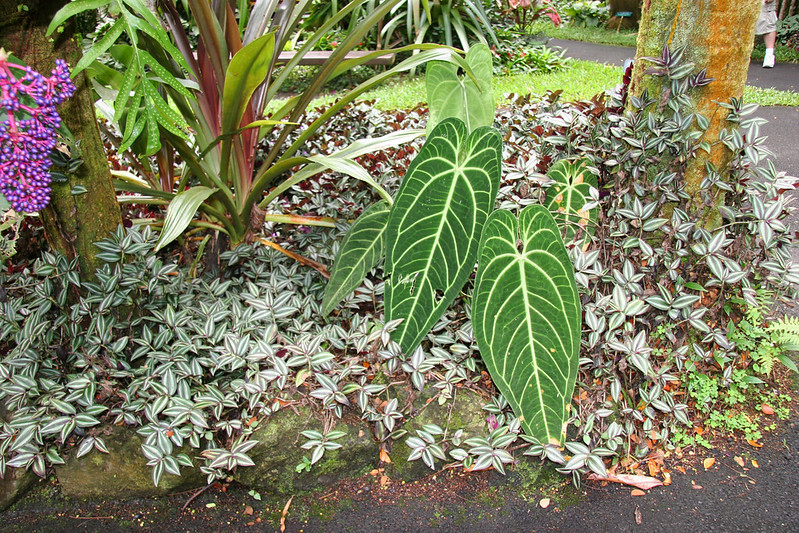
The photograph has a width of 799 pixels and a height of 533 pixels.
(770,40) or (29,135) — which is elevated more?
(770,40)

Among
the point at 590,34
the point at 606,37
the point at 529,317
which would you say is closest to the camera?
the point at 529,317

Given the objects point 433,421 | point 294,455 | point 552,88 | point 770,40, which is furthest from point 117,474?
point 770,40

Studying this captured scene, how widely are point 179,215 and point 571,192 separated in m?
1.32

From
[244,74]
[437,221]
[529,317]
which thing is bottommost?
[529,317]

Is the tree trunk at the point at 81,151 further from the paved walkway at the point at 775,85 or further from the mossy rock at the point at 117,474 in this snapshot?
the paved walkway at the point at 775,85

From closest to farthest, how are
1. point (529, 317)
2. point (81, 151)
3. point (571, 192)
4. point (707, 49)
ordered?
point (529, 317)
point (81, 151)
point (707, 49)
point (571, 192)

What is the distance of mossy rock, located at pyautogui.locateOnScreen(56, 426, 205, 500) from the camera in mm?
1643

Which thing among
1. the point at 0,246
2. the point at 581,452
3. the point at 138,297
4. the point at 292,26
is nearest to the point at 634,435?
the point at 581,452

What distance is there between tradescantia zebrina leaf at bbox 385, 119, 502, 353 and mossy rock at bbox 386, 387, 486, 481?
197 millimetres

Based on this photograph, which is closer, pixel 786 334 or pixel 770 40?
pixel 786 334

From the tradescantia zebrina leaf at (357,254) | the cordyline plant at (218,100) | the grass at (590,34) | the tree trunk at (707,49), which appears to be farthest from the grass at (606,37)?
the tradescantia zebrina leaf at (357,254)

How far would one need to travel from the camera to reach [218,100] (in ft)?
6.90

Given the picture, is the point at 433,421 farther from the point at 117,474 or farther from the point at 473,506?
the point at 117,474

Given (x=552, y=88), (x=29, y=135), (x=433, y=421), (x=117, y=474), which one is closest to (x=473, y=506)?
(x=433, y=421)
